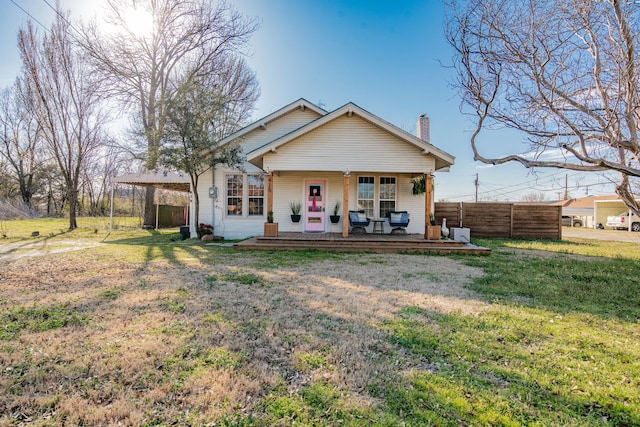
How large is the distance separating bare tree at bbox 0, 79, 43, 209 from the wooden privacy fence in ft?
105

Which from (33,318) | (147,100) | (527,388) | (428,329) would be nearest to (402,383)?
(527,388)

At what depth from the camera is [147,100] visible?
16859 millimetres

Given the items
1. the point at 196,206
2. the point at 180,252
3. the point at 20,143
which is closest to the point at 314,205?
the point at 196,206

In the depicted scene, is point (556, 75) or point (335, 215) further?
point (335, 215)

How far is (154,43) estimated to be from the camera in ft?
52.8

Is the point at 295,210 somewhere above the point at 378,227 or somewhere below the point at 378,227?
A: above

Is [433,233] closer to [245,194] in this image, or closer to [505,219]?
[505,219]

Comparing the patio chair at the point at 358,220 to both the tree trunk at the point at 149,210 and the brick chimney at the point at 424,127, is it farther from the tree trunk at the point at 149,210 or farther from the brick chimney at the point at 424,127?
the tree trunk at the point at 149,210

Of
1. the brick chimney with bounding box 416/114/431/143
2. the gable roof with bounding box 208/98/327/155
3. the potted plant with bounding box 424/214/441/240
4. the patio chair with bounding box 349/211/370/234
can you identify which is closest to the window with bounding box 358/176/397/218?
the patio chair with bounding box 349/211/370/234

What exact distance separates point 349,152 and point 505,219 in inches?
367

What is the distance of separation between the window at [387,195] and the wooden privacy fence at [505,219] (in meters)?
4.10

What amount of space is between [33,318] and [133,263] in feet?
12.3

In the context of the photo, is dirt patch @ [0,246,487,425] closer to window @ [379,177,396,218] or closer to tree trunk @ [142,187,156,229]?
window @ [379,177,396,218]

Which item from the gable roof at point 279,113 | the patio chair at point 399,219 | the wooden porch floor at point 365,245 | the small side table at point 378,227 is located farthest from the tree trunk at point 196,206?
the patio chair at point 399,219
